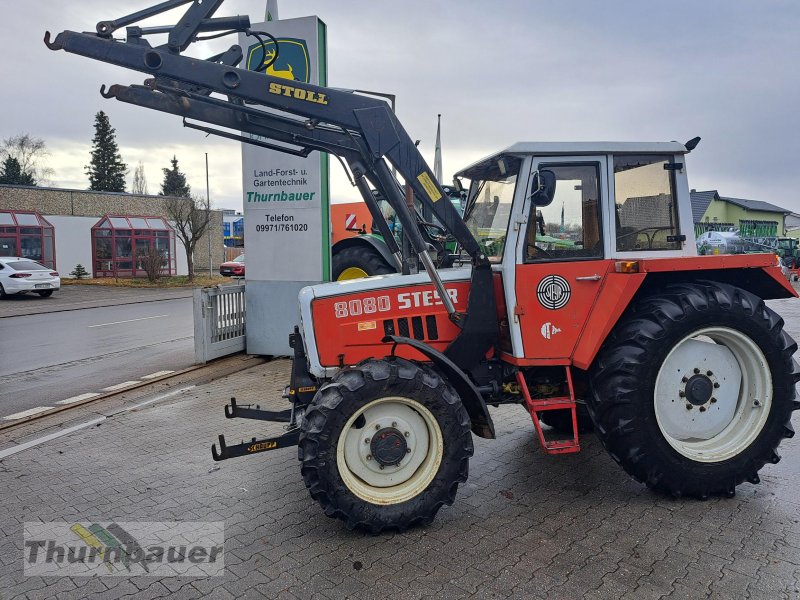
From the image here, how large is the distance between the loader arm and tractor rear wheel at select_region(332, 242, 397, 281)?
6011mm

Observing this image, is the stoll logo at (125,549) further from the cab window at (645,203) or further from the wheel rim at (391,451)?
the cab window at (645,203)

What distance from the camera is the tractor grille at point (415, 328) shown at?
14.8ft

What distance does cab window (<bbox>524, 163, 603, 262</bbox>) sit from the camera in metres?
4.41

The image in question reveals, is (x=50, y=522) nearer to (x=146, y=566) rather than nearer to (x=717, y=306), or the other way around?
(x=146, y=566)

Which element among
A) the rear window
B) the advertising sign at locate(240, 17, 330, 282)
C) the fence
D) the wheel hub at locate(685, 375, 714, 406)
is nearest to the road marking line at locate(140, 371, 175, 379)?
the fence

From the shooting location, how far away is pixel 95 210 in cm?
3716

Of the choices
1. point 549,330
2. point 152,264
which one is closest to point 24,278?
point 152,264

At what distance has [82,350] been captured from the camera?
39.4 ft

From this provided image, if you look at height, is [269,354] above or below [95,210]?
below

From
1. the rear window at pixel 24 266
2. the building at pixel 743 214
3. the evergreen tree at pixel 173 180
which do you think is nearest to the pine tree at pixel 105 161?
the evergreen tree at pixel 173 180

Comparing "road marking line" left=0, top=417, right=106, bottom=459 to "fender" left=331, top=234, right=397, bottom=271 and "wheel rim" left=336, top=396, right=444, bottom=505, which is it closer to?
"wheel rim" left=336, top=396, right=444, bottom=505

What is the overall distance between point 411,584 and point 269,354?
24.2ft

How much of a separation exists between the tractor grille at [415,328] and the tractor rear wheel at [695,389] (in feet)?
3.95

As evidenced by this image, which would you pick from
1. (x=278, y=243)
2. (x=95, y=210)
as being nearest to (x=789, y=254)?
(x=278, y=243)
